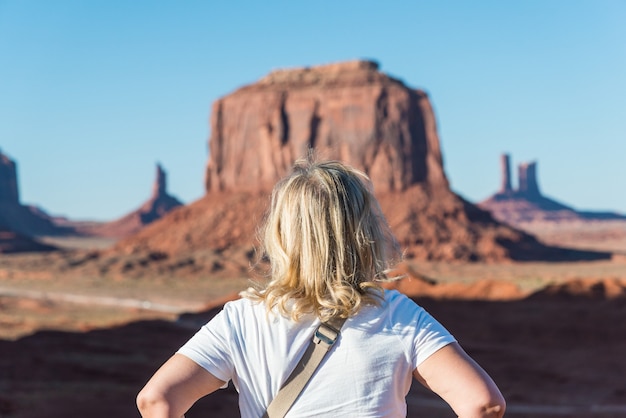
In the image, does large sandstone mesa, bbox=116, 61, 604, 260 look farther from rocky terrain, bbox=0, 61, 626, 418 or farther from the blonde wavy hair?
the blonde wavy hair

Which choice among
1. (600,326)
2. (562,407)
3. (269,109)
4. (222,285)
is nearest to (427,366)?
(562,407)

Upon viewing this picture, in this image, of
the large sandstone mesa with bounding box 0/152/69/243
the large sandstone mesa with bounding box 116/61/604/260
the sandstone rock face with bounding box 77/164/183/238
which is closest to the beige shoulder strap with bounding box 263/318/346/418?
the large sandstone mesa with bounding box 116/61/604/260

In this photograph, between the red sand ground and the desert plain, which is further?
the desert plain

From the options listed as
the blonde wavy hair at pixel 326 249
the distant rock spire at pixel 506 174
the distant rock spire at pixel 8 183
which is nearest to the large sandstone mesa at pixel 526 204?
the distant rock spire at pixel 506 174

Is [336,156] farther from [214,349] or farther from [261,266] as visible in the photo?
[214,349]

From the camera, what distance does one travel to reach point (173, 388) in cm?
225

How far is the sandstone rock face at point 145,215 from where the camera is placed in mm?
133125

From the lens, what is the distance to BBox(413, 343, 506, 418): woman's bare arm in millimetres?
2174

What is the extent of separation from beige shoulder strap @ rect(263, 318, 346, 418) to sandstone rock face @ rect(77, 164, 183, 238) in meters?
131

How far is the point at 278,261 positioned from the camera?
2.41 m

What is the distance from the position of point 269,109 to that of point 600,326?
55646 mm

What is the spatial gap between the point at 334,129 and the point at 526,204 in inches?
3501

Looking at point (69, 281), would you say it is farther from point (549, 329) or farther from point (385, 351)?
point (385, 351)

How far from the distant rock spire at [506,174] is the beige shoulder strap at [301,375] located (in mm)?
149570
